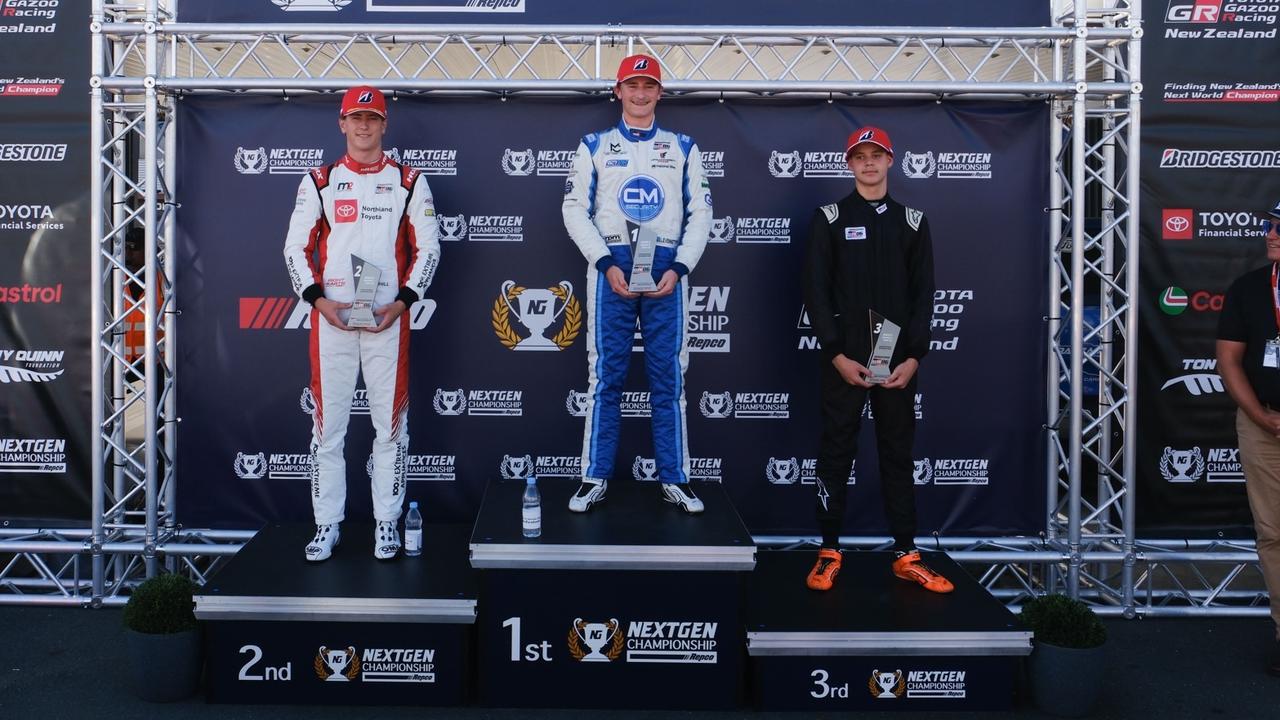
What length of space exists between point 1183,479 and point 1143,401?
43cm

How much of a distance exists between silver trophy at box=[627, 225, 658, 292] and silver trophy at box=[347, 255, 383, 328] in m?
1.01

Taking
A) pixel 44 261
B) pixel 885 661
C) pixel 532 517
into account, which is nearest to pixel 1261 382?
pixel 885 661

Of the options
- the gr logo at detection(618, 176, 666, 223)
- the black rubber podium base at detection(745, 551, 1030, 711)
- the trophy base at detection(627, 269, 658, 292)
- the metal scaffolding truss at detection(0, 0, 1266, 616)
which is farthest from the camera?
the metal scaffolding truss at detection(0, 0, 1266, 616)

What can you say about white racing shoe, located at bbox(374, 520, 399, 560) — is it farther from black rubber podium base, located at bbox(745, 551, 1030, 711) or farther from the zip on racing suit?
black rubber podium base, located at bbox(745, 551, 1030, 711)

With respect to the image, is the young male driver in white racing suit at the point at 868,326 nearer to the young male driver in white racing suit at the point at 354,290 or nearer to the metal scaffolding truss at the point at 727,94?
the metal scaffolding truss at the point at 727,94

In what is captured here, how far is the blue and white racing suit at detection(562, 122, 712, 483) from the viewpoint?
3795mm

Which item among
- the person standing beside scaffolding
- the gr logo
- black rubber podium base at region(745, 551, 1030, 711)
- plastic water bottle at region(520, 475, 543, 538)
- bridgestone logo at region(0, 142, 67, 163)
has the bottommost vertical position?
black rubber podium base at region(745, 551, 1030, 711)

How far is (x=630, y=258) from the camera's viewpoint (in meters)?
3.83

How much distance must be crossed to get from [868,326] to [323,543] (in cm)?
234

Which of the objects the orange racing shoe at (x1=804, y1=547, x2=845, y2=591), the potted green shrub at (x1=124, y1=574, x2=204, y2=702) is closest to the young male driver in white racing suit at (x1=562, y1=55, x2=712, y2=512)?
the orange racing shoe at (x1=804, y1=547, x2=845, y2=591)

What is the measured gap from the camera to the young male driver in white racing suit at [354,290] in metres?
3.72

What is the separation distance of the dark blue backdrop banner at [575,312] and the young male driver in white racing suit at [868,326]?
0.67m

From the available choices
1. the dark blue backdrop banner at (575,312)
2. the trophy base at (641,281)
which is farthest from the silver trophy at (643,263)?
the dark blue backdrop banner at (575,312)

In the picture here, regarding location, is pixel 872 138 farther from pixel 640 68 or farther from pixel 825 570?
pixel 825 570
